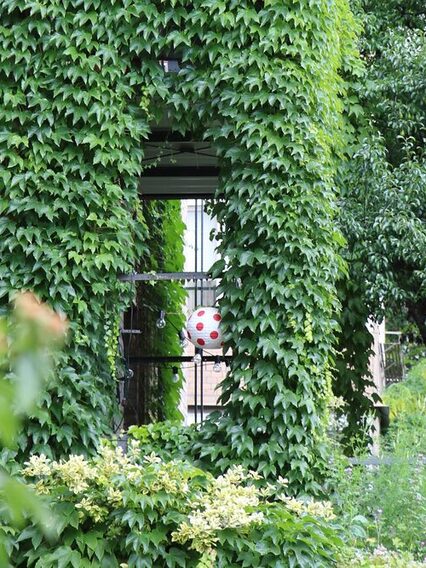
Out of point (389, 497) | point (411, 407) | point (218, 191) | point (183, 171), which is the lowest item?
point (389, 497)

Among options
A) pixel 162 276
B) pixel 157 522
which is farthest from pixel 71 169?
pixel 157 522

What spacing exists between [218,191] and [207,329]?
1.03m

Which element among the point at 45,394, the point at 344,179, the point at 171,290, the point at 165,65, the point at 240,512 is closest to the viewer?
the point at 240,512

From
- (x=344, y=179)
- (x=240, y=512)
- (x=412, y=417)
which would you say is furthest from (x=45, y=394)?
(x=344, y=179)

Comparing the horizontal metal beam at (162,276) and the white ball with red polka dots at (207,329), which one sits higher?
the horizontal metal beam at (162,276)

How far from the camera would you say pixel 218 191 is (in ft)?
22.7

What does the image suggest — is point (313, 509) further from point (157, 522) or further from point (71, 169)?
point (71, 169)

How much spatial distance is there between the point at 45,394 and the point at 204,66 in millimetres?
2666

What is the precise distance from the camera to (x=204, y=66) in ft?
22.7

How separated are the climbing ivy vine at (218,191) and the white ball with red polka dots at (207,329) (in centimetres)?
12

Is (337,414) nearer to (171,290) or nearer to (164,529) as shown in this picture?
(171,290)

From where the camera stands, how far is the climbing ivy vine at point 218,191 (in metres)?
6.64

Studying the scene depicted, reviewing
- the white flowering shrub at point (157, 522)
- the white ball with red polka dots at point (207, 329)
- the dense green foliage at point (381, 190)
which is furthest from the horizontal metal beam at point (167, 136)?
the white flowering shrub at point (157, 522)

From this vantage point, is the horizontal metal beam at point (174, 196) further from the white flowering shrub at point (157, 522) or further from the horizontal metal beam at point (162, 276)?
the white flowering shrub at point (157, 522)
